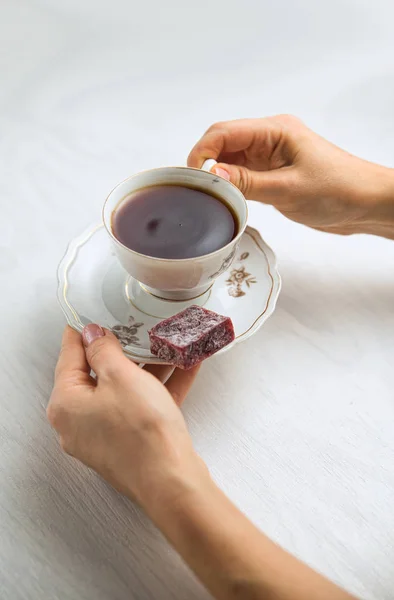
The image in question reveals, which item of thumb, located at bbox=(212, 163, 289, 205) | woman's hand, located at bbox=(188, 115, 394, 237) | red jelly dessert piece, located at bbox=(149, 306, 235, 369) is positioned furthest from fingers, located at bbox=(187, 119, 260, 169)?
red jelly dessert piece, located at bbox=(149, 306, 235, 369)

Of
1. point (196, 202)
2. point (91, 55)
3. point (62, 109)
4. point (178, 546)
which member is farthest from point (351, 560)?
point (91, 55)

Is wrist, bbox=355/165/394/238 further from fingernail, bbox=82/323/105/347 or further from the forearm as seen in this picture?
the forearm

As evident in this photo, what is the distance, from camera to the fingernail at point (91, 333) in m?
1.10

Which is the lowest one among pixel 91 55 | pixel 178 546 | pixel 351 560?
pixel 351 560

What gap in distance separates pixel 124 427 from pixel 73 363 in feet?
0.61

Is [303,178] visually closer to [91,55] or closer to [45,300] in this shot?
[45,300]

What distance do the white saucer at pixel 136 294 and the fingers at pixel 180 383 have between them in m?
0.09

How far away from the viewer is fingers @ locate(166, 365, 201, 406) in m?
1.15

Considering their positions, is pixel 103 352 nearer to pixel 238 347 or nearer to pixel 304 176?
pixel 238 347

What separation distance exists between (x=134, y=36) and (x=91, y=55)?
189 mm

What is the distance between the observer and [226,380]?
4.04ft

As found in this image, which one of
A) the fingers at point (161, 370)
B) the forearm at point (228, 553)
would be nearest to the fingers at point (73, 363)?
the fingers at point (161, 370)

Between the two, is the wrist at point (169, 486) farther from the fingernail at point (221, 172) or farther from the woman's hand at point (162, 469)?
the fingernail at point (221, 172)

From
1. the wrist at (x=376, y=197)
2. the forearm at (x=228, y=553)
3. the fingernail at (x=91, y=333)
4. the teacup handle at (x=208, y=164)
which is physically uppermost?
the teacup handle at (x=208, y=164)
